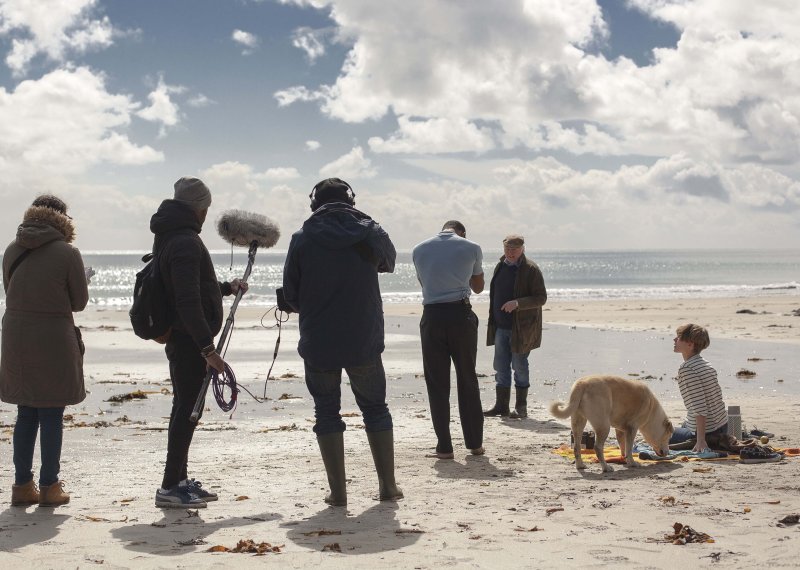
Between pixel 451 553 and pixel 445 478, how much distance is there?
6.50 ft

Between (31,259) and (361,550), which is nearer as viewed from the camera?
(361,550)

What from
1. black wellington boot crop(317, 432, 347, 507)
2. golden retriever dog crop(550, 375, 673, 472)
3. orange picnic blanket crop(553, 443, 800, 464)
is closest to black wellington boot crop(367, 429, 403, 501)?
black wellington boot crop(317, 432, 347, 507)

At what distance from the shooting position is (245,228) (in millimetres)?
6246

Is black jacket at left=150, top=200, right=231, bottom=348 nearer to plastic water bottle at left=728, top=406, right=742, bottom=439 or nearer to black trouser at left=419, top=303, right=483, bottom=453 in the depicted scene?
black trouser at left=419, top=303, right=483, bottom=453

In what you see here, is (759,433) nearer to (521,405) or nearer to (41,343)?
(521,405)

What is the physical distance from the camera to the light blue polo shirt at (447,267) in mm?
7227

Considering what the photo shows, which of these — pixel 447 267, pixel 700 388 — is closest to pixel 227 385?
pixel 447 267

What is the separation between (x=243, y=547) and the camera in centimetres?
451

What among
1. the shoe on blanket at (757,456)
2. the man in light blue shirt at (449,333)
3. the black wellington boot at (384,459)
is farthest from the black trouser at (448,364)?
the shoe on blanket at (757,456)

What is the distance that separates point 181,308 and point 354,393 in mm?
1154

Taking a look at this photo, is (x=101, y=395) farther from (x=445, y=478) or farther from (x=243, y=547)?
(x=243, y=547)

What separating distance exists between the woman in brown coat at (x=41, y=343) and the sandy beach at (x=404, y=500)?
29 cm

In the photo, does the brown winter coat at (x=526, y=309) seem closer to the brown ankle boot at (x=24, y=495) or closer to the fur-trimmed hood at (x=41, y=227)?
the fur-trimmed hood at (x=41, y=227)

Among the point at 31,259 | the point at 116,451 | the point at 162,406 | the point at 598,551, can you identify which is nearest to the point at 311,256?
the point at 31,259
